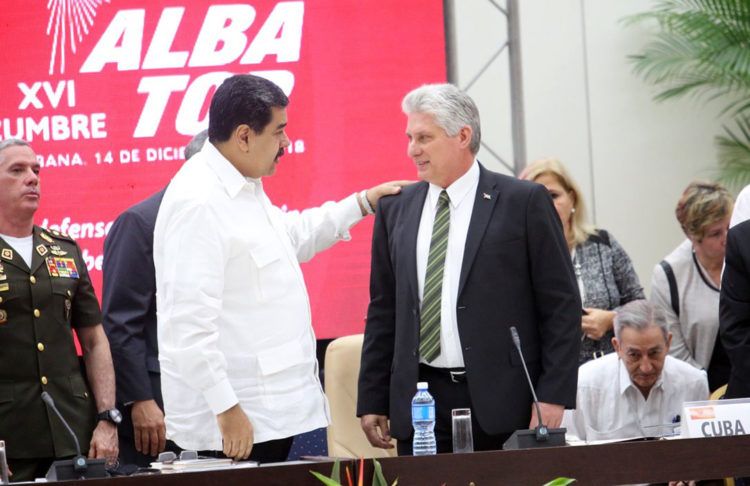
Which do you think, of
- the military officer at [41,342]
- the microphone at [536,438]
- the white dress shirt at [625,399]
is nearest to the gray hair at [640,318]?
the white dress shirt at [625,399]

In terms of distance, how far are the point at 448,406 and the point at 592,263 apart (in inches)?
61.6

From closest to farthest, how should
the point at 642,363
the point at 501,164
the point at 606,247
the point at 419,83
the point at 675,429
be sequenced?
the point at 675,429
the point at 642,363
the point at 606,247
the point at 419,83
the point at 501,164

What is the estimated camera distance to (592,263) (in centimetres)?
468

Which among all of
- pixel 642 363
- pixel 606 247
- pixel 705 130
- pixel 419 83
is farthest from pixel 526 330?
pixel 705 130

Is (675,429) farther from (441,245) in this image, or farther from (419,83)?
(419,83)

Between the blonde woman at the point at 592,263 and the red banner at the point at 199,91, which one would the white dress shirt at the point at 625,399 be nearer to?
the blonde woman at the point at 592,263

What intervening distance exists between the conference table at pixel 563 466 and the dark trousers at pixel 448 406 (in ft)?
1.66

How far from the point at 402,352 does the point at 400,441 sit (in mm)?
258

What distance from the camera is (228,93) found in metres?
3.26

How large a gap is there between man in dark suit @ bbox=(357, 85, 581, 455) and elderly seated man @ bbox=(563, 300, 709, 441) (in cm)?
93

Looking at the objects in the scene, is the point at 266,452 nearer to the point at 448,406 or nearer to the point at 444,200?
the point at 448,406

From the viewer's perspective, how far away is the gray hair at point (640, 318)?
420 cm

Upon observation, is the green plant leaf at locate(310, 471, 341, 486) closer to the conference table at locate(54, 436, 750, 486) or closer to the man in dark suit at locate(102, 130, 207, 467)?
the conference table at locate(54, 436, 750, 486)

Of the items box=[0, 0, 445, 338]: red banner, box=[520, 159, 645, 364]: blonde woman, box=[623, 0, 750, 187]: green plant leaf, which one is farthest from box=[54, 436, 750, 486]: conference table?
box=[623, 0, 750, 187]: green plant leaf
